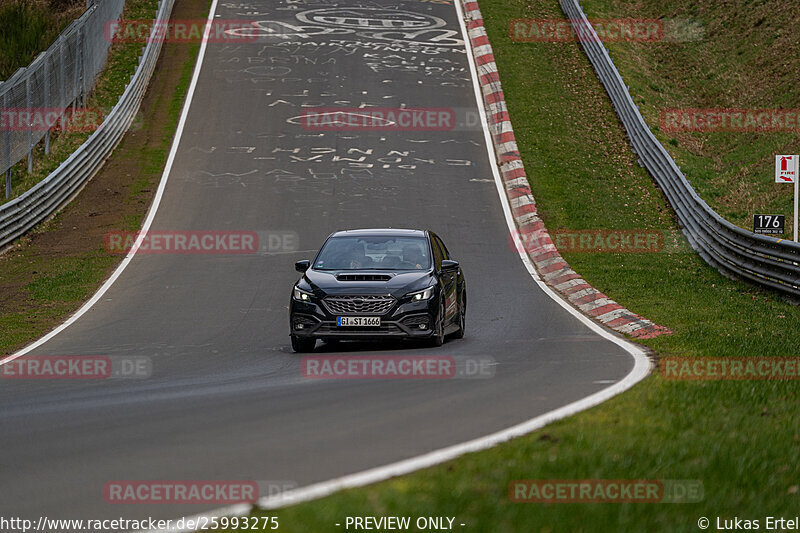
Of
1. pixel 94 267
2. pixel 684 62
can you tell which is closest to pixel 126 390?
pixel 94 267

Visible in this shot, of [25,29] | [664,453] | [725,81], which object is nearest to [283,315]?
[664,453]

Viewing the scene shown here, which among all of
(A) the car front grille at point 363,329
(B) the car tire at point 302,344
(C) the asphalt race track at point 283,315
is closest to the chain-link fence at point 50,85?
(C) the asphalt race track at point 283,315

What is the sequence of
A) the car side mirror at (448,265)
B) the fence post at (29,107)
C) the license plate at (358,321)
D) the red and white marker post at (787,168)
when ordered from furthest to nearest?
the fence post at (29,107), the red and white marker post at (787,168), the car side mirror at (448,265), the license plate at (358,321)

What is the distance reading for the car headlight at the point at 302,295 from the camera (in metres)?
13.8

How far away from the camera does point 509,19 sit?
45812 mm

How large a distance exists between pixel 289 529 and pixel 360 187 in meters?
24.8

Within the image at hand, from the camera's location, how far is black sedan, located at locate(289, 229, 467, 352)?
44.7 feet

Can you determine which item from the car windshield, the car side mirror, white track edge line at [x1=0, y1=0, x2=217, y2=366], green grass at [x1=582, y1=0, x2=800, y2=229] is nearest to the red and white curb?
the car side mirror

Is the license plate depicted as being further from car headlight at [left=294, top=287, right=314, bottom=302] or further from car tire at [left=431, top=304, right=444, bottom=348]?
car tire at [left=431, top=304, right=444, bottom=348]

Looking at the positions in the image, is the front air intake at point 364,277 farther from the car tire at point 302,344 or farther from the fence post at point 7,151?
the fence post at point 7,151

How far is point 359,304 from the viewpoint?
44.9 feet

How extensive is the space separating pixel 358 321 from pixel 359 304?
23 centimetres

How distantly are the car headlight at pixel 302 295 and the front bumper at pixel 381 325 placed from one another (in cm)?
12

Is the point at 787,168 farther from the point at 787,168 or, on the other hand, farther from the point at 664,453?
the point at 664,453
